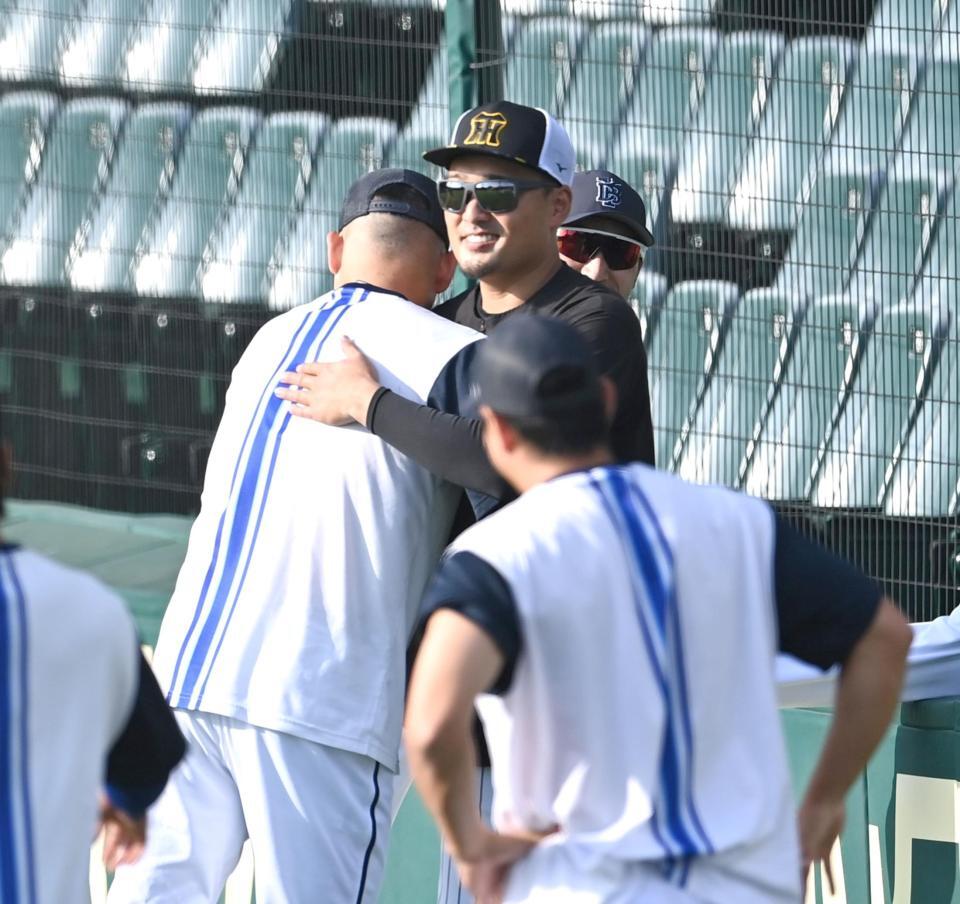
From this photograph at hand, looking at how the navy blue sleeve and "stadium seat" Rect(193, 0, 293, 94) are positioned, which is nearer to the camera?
the navy blue sleeve

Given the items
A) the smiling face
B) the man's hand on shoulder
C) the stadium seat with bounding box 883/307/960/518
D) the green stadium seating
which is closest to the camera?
the man's hand on shoulder

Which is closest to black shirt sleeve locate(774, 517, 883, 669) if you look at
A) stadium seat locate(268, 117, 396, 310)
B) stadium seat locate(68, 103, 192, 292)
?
stadium seat locate(268, 117, 396, 310)

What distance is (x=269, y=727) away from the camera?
8.70ft

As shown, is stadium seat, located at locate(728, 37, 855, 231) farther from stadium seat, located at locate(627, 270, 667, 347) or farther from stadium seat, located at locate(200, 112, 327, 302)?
stadium seat, located at locate(200, 112, 327, 302)

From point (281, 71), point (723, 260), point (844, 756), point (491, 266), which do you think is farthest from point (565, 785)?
point (281, 71)

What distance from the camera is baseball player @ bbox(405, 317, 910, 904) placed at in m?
1.70

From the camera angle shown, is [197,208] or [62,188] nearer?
[197,208]

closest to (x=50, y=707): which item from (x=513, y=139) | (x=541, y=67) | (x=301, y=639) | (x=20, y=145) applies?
(x=301, y=639)

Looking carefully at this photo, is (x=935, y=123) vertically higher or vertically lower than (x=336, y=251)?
higher

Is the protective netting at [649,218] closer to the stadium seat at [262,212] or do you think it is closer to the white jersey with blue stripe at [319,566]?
the stadium seat at [262,212]

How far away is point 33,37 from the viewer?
5.66 meters

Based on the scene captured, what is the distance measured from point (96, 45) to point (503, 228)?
3078 mm

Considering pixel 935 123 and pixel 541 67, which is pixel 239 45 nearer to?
pixel 541 67

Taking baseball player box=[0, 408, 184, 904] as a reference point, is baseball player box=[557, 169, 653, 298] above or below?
above
